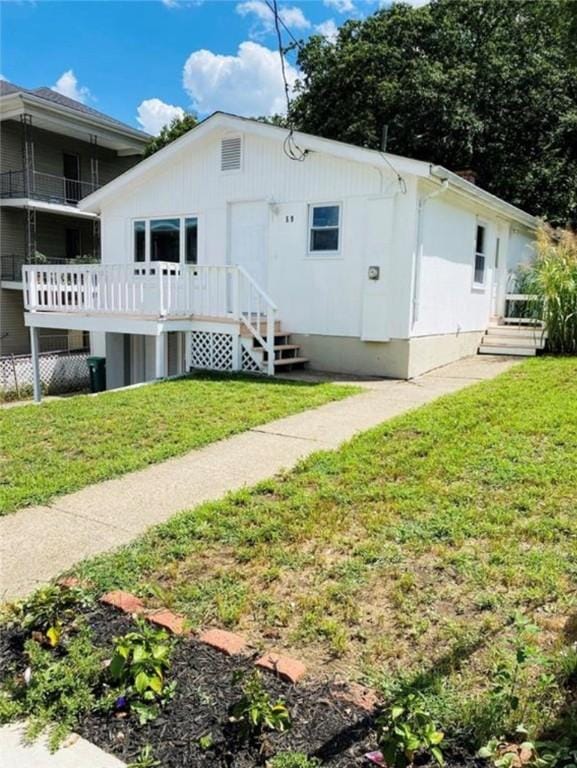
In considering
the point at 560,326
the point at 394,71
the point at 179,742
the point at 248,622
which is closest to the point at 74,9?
the point at 248,622

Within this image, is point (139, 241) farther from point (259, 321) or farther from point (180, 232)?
point (259, 321)

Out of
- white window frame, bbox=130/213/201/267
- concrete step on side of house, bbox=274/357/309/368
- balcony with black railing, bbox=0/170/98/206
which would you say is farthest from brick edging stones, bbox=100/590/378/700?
balcony with black railing, bbox=0/170/98/206

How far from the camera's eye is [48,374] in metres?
15.5

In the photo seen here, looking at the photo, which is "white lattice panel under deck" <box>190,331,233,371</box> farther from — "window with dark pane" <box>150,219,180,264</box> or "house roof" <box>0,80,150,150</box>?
"house roof" <box>0,80,150,150</box>

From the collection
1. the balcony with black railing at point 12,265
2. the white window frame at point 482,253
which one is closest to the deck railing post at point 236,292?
the white window frame at point 482,253

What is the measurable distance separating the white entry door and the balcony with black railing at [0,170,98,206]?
11.8 m

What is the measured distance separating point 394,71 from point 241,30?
613 inches

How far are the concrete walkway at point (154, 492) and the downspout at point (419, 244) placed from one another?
2.94 m

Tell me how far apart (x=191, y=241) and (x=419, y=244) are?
505 cm

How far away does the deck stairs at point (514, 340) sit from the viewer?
12375 mm

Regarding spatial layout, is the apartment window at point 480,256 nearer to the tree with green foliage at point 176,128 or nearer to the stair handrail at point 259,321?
the stair handrail at point 259,321

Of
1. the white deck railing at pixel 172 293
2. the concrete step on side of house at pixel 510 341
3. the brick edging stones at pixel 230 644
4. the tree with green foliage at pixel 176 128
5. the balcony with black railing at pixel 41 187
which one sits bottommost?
the brick edging stones at pixel 230 644

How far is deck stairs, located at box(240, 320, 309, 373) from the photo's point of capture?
10648 millimetres

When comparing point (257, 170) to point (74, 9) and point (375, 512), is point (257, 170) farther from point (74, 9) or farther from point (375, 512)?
point (375, 512)
